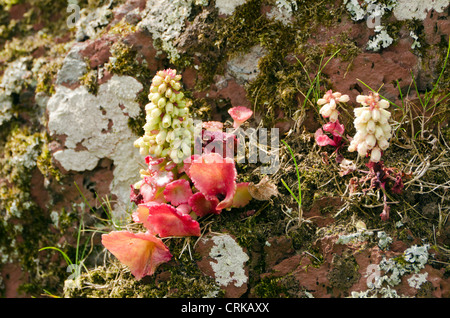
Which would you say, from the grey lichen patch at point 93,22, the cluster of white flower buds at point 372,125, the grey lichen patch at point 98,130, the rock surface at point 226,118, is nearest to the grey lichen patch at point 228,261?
the rock surface at point 226,118

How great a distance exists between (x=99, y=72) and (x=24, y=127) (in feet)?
2.53

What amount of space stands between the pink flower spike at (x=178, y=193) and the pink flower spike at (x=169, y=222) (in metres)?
0.13

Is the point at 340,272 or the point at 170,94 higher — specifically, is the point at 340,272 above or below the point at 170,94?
below

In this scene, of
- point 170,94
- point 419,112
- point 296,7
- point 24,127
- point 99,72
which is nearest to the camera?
point 170,94

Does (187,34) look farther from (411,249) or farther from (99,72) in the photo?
(411,249)

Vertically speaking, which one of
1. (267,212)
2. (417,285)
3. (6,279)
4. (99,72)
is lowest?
(6,279)

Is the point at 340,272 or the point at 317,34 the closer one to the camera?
the point at 340,272

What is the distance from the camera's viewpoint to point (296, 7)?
2.61 metres

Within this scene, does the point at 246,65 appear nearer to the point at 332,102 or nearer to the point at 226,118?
the point at 226,118

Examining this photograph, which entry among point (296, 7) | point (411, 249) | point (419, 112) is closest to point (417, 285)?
point (411, 249)

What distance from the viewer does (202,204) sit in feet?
7.61

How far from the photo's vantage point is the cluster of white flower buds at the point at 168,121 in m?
2.24

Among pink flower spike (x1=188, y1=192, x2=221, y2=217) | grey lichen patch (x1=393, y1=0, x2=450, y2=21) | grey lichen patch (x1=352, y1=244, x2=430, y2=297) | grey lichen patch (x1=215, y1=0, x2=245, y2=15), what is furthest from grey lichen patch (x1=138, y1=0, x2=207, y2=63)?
grey lichen patch (x1=352, y1=244, x2=430, y2=297)

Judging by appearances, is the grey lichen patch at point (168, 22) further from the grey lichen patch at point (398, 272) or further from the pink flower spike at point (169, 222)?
the grey lichen patch at point (398, 272)
